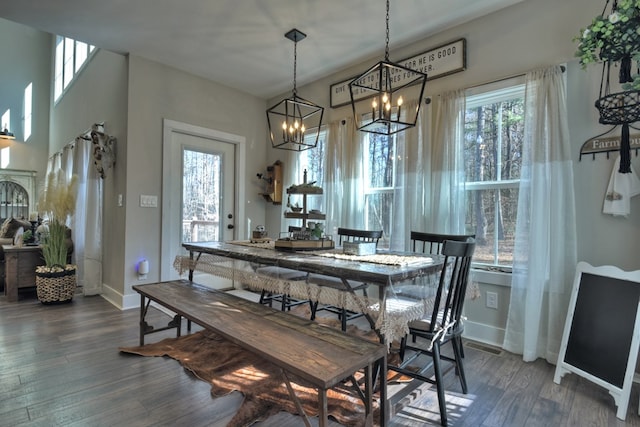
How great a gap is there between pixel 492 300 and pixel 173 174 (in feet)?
12.4

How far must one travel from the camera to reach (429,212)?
9.96 feet

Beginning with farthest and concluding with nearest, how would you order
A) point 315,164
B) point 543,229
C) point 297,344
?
point 315,164, point 543,229, point 297,344

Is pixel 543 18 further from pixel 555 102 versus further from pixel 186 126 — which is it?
pixel 186 126

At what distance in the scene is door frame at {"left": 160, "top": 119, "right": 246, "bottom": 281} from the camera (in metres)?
3.89

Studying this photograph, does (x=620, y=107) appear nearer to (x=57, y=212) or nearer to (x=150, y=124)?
(x=150, y=124)

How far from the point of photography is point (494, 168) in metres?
2.83

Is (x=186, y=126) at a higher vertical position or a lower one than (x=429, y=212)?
higher

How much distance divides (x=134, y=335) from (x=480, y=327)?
2999 mm

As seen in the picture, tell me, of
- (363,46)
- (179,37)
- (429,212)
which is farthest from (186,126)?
(429,212)

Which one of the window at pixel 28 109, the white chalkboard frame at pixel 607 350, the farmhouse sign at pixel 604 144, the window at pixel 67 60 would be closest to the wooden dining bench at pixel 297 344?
the white chalkboard frame at pixel 607 350

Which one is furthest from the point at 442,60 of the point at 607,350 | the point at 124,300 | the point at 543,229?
the point at 124,300

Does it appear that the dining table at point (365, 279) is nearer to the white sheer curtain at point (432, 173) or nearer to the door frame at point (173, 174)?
the white sheer curtain at point (432, 173)

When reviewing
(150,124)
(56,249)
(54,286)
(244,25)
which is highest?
(244,25)

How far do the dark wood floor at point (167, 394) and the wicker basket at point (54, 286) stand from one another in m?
1.02
